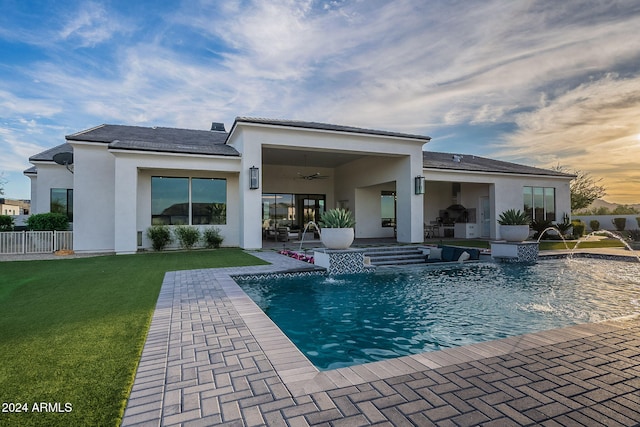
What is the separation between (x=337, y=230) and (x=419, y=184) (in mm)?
7264

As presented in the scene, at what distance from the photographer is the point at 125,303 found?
521cm

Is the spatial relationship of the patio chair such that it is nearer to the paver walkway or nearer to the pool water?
the pool water

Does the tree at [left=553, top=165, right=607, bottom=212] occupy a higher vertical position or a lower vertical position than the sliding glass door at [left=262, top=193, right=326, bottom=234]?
higher

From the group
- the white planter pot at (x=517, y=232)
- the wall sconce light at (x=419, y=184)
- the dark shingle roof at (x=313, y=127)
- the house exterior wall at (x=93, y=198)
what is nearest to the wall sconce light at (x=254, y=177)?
the dark shingle roof at (x=313, y=127)

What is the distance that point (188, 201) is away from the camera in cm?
1422

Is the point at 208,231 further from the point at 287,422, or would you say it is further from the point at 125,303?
the point at 287,422

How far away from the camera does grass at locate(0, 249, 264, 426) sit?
2309mm

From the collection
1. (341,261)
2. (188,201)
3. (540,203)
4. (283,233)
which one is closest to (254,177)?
(188,201)

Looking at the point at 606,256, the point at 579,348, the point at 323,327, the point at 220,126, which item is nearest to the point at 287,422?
the point at 323,327

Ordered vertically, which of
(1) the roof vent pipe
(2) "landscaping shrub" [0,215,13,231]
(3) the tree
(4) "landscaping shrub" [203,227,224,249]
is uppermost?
(1) the roof vent pipe

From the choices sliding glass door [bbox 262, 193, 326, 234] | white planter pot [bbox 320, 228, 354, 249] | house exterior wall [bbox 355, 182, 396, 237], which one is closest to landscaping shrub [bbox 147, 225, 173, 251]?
sliding glass door [bbox 262, 193, 326, 234]

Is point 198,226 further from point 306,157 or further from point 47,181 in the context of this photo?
point 47,181

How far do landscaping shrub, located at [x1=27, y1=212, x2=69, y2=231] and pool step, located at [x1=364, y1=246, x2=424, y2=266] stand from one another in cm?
1230

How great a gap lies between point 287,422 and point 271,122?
38.6ft
